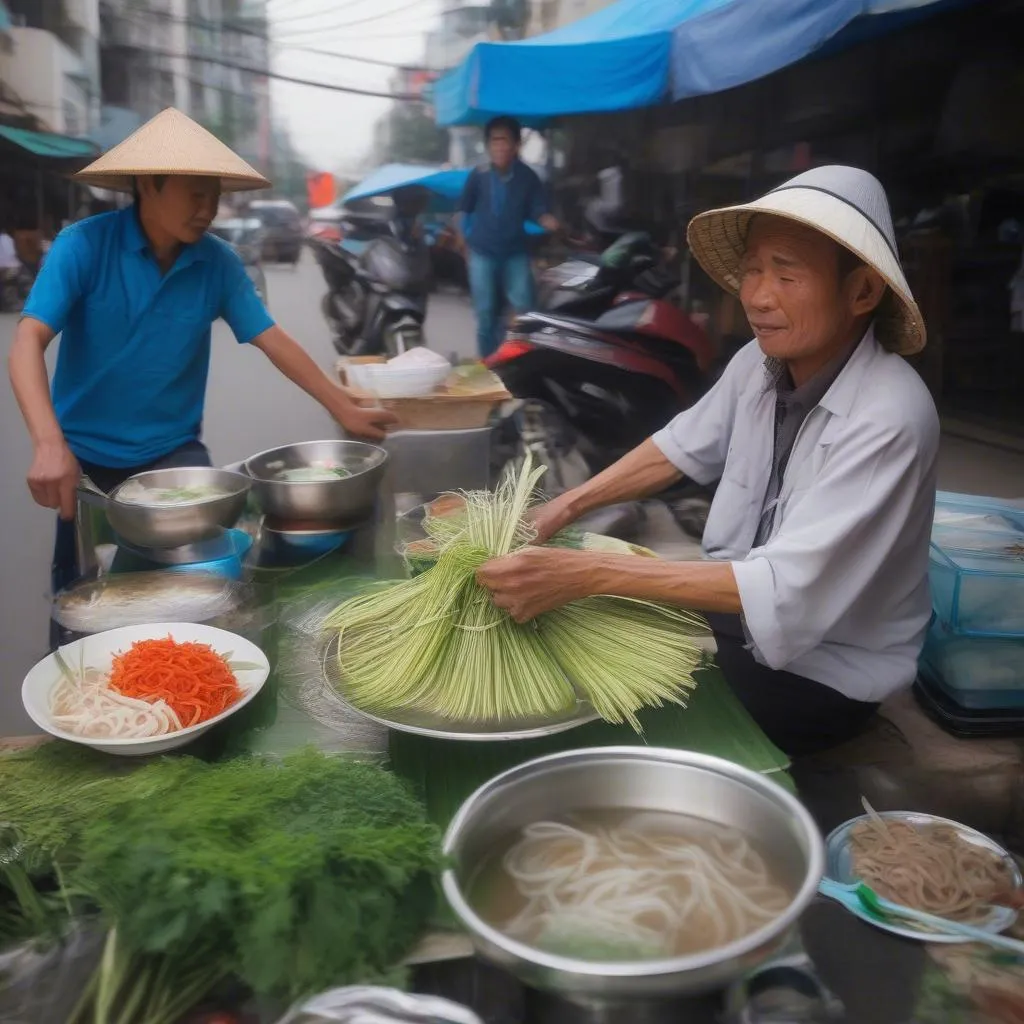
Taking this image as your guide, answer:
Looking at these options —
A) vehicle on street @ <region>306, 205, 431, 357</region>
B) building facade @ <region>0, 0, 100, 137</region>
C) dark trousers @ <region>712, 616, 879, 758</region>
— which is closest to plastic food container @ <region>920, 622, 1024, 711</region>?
dark trousers @ <region>712, 616, 879, 758</region>

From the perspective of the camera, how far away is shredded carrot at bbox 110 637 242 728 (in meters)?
1.38

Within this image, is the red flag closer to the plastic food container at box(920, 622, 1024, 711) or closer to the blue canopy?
the blue canopy

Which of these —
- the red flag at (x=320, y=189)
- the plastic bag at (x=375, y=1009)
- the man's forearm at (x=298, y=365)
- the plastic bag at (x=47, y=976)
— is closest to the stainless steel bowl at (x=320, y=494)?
the man's forearm at (x=298, y=365)

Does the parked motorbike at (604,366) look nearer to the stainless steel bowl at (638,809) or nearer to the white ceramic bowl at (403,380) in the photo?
the white ceramic bowl at (403,380)

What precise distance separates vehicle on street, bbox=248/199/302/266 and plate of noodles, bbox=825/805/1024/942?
522cm

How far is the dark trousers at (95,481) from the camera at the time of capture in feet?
8.95

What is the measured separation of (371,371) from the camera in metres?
3.27

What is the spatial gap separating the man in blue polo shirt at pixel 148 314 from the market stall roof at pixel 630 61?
104 inches

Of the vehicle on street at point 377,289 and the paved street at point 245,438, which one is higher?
the vehicle on street at point 377,289

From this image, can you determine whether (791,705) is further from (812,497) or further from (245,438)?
(245,438)

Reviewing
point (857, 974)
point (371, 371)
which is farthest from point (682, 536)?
point (857, 974)

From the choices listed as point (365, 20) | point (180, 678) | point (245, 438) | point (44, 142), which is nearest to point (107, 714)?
point (180, 678)

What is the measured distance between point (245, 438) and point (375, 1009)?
538cm

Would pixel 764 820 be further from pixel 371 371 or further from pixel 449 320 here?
pixel 449 320
